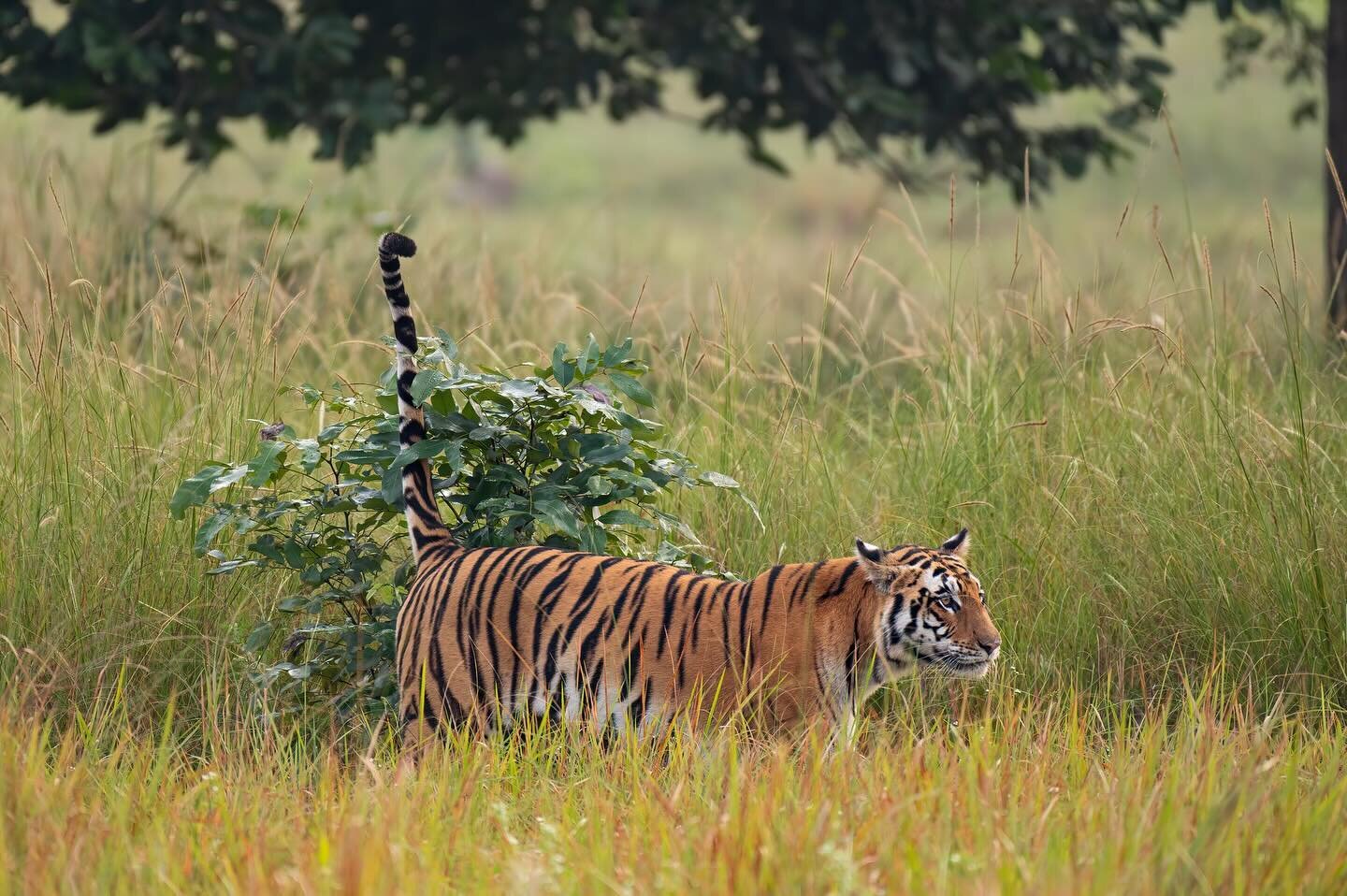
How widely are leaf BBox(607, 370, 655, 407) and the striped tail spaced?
1.77 feet

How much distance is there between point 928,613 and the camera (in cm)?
368

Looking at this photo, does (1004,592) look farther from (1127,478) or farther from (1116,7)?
(1116,7)

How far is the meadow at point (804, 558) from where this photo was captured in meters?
2.88

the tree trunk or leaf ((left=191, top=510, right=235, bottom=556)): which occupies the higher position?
the tree trunk

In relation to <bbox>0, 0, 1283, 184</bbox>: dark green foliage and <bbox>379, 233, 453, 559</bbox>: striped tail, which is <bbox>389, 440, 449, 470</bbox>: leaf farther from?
<bbox>0, 0, 1283, 184</bbox>: dark green foliage

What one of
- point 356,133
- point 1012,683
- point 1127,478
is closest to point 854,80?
point 356,133

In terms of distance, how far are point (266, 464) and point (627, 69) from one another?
5.98 m

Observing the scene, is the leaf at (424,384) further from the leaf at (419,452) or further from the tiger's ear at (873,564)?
the tiger's ear at (873,564)

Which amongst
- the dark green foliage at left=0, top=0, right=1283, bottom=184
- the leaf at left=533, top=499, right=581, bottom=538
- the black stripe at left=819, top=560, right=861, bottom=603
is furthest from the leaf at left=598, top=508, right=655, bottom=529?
the dark green foliage at left=0, top=0, right=1283, bottom=184

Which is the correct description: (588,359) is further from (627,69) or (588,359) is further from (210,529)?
(627,69)

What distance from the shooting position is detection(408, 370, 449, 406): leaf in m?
3.86

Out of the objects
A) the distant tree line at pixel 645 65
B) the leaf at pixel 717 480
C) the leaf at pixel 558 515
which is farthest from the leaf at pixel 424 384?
the distant tree line at pixel 645 65

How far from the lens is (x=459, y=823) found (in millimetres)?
3104

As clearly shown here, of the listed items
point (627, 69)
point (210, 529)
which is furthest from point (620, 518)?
point (627, 69)
